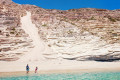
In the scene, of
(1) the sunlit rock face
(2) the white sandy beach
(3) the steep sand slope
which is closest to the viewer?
(2) the white sandy beach

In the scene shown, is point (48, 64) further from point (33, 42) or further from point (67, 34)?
point (67, 34)

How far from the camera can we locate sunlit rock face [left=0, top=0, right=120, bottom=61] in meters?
24.5

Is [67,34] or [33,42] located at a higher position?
[67,34]

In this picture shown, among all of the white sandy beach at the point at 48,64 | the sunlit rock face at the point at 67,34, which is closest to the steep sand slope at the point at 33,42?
the white sandy beach at the point at 48,64

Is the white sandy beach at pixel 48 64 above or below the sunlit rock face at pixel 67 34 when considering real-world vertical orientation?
below

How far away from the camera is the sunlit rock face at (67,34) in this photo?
2448cm

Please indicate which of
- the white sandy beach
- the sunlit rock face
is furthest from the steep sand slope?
the sunlit rock face

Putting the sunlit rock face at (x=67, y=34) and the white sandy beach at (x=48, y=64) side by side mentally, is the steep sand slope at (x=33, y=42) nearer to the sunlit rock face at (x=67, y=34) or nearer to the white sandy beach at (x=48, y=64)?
→ the white sandy beach at (x=48, y=64)

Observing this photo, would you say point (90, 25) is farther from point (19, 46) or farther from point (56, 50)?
point (19, 46)

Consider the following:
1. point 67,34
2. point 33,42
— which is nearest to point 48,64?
point 33,42

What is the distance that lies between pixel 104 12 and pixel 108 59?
59.8 ft

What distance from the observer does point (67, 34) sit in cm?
2950

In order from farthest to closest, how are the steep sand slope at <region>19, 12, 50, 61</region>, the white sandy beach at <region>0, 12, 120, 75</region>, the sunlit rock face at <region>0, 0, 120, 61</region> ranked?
the sunlit rock face at <region>0, 0, 120, 61</region>, the steep sand slope at <region>19, 12, 50, 61</region>, the white sandy beach at <region>0, 12, 120, 75</region>

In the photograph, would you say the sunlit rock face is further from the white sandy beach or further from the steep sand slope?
the white sandy beach
